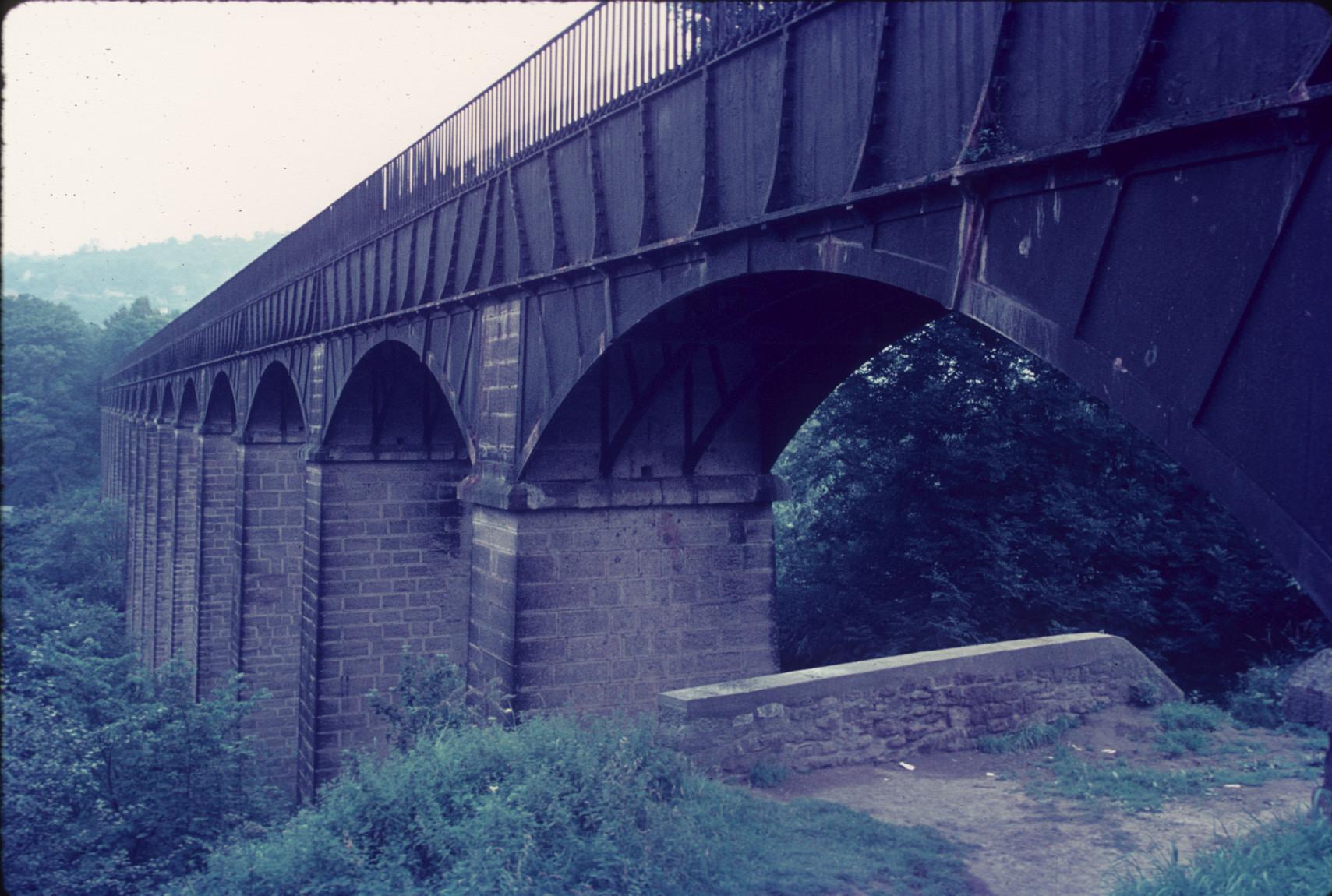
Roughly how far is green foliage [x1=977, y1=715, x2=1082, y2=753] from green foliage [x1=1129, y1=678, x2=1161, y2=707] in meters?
1.16

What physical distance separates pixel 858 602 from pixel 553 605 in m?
9.74

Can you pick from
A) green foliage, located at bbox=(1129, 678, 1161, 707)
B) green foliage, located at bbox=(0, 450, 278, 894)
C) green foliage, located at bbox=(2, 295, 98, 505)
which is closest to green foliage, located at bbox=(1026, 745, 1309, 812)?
green foliage, located at bbox=(1129, 678, 1161, 707)

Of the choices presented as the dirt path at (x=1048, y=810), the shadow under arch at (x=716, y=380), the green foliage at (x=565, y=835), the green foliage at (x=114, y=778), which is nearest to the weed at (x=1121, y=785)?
the dirt path at (x=1048, y=810)

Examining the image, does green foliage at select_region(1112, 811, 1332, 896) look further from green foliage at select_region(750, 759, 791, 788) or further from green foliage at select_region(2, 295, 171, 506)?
green foliage at select_region(2, 295, 171, 506)

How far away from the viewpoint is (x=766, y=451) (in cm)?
1206

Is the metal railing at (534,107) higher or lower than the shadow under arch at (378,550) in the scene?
higher

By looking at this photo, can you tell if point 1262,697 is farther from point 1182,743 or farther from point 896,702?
point 896,702

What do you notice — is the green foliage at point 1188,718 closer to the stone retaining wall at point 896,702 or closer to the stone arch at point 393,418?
the stone retaining wall at point 896,702

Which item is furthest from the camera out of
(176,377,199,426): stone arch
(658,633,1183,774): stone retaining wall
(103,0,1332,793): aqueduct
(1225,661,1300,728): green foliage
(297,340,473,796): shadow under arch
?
(176,377,199,426): stone arch

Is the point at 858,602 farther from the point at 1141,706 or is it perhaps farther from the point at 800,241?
the point at 800,241

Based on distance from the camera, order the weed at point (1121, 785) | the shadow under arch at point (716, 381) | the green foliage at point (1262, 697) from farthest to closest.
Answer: the green foliage at point (1262, 697) → the shadow under arch at point (716, 381) → the weed at point (1121, 785)

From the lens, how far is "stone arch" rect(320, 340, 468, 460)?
17031mm

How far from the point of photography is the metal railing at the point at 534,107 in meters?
7.62

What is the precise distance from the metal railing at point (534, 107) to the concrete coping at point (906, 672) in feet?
15.3
